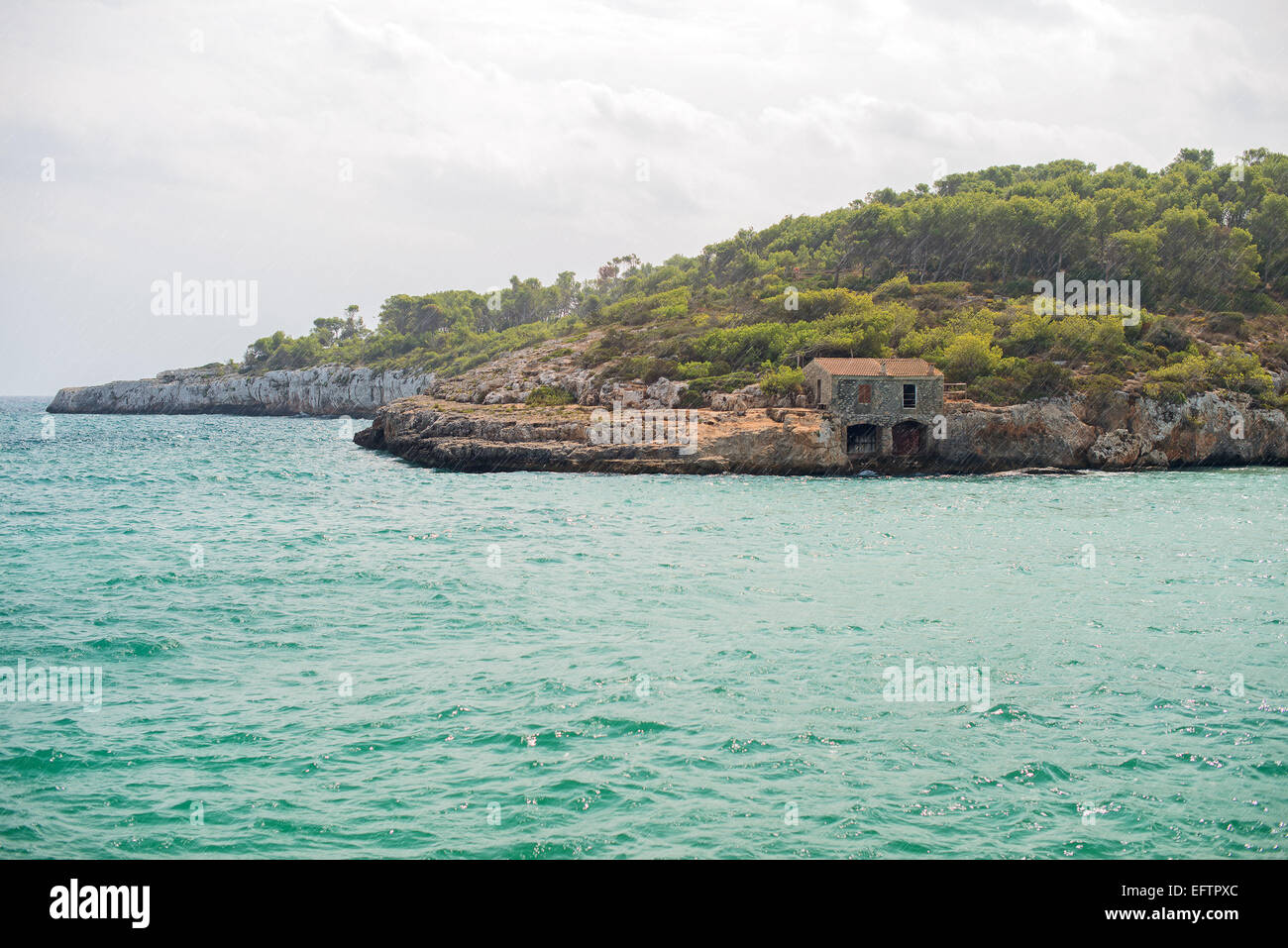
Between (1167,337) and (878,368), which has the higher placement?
(1167,337)

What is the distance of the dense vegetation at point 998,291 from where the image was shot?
199 ft

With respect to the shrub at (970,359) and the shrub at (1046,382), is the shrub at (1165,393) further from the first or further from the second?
the shrub at (970,359)

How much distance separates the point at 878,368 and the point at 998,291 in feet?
111

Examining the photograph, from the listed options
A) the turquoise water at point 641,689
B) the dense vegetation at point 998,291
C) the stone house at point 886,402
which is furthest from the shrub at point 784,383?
the turquoise water at point 641,689

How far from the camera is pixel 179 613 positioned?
19.3 m

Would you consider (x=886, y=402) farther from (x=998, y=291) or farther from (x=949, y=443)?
(x=998, y=291)

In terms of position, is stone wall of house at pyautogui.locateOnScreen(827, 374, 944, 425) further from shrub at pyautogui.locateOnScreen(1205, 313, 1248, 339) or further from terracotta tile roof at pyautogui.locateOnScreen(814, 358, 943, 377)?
shrub at pyautogui.locateOnScreen(1205, 313, 1248, 339)

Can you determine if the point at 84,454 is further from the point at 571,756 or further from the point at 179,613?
the point at 571,756

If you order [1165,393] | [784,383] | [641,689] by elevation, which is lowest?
[641,689]

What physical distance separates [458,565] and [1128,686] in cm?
1658

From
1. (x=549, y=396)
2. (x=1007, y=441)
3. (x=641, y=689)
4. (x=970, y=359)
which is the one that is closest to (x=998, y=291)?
(x=970, y=359)

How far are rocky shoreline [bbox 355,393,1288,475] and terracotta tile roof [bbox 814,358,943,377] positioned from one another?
293cm

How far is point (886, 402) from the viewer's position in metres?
53.1
